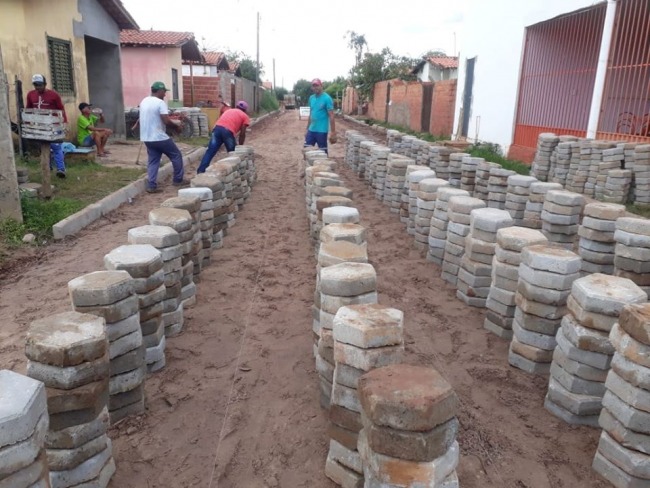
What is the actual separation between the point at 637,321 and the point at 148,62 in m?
22.0

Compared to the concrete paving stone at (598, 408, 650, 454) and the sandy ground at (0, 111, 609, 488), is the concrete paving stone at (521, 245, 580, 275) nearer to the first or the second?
the sandy ground at (0, 111, 609, 488)

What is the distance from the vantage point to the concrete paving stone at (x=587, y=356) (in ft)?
9.67

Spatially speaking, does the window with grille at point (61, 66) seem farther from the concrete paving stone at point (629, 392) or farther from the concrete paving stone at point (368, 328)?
the concrete paving stone at point (629, 392)

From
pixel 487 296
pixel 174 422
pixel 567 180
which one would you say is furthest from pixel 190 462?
Answer: pixel 567 180

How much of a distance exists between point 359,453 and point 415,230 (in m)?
4.38

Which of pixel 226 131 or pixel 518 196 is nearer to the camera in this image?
pixel 518 196

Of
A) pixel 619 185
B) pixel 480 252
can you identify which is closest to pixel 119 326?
pixel 480 252

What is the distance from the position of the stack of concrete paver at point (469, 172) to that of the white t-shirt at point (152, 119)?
489 centimetres

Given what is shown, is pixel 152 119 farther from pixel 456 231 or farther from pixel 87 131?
pixel 456 231

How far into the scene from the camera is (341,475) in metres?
2.62

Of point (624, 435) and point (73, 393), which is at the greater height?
point (73, 393)

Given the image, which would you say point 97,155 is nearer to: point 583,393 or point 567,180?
point 567,180

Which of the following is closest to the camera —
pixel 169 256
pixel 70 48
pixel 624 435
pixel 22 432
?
pixel 22 432

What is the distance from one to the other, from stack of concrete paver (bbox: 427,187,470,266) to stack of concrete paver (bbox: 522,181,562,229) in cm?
109
